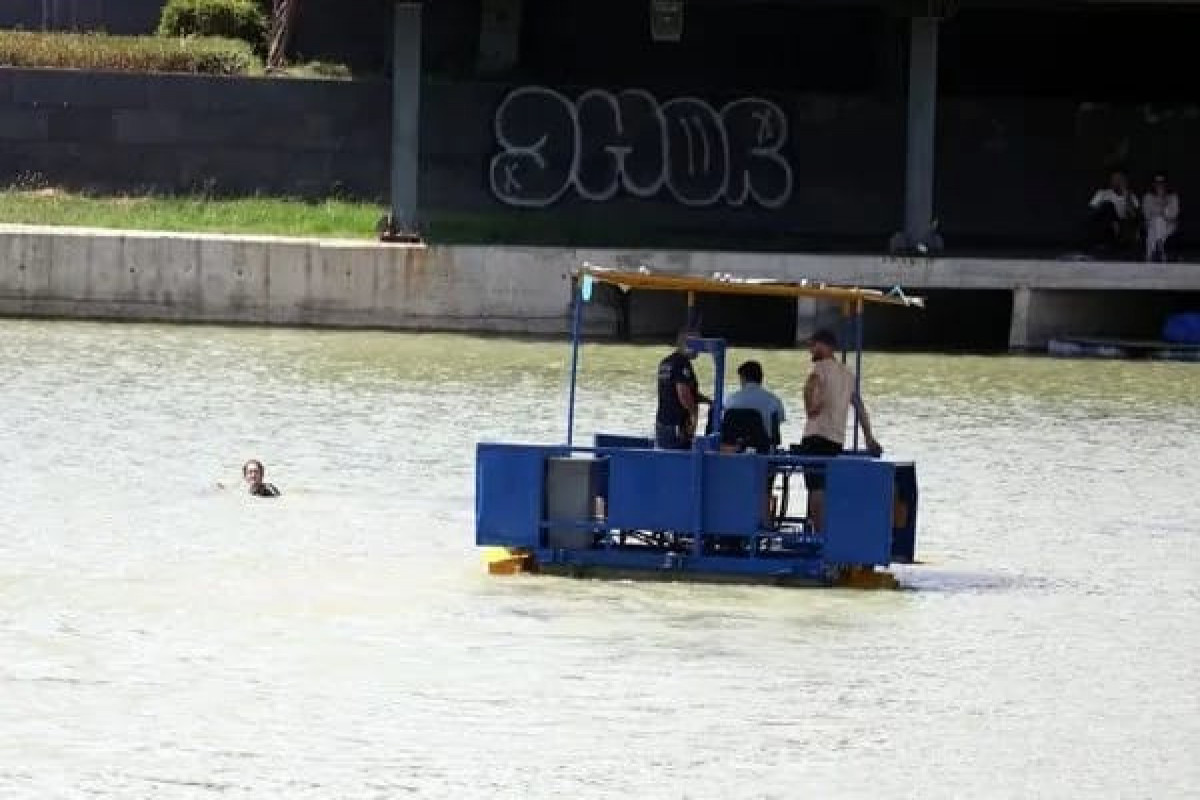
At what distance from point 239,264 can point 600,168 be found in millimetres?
8599

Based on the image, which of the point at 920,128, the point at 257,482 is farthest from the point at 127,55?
the point at 257,482

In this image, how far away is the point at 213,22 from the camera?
51250 mm

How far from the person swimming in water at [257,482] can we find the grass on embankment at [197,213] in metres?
18.3

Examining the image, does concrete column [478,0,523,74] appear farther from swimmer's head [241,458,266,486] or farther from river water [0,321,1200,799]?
swimmer's head [241,458,266,486]

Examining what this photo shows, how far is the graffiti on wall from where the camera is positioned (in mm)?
49188

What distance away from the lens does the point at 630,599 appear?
22016 millimetres

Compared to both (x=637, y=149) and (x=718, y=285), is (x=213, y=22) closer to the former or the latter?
(x=637, y=149)

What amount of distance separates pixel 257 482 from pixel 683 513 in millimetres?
5335

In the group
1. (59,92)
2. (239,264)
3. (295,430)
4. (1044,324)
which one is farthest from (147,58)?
(295,430)

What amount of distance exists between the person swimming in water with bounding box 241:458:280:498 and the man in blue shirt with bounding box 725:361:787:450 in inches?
197

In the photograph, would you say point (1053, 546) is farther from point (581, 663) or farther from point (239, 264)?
point (239, 264)

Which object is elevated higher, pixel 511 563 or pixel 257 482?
pixel 257 482

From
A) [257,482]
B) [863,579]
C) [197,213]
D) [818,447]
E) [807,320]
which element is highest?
[197,213]

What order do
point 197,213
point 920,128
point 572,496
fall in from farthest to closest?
1. point 197,213
2. point 920,128
3. point 572,496
